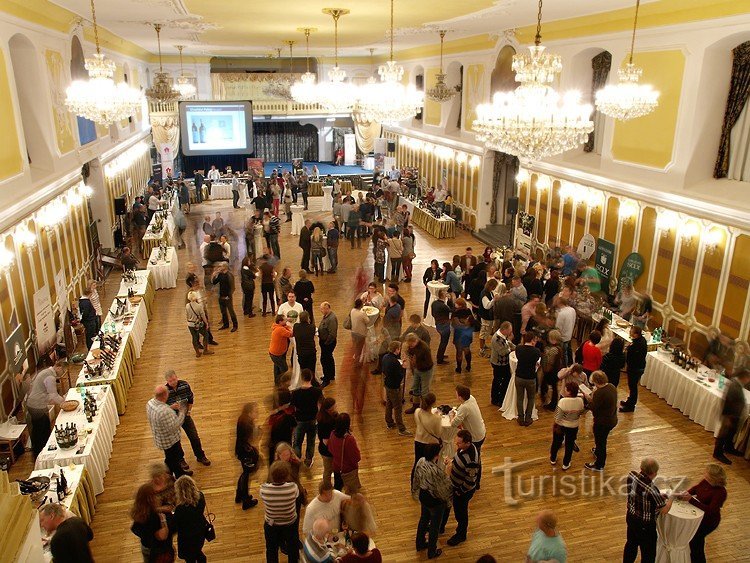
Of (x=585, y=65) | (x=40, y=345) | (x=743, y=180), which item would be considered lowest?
(x=40, y=345)

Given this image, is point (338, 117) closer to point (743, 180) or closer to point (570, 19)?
point (570, 19)

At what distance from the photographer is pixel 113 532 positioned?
19.5 ft

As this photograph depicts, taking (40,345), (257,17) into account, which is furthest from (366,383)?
(257,17)

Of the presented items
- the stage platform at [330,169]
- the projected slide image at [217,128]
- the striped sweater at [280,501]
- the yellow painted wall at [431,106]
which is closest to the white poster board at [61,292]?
the striped sweater at [280,501]

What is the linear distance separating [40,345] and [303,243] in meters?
6.02

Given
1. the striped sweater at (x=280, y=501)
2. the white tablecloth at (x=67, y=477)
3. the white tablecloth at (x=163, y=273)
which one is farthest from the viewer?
the white tablecloth at (x=163, y=273)

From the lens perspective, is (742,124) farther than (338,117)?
No

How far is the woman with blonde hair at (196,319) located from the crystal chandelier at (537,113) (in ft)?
18.9

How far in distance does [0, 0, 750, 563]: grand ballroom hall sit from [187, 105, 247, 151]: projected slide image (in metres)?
8.72

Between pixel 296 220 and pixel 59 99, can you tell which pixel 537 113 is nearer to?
pixel 59 99

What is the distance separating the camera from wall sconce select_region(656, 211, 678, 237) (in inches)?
385

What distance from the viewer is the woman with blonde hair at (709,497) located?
4.87 meters

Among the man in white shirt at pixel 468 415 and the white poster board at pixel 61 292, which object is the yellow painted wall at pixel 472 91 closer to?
the white poster board at pixel 61 292

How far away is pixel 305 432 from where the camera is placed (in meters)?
6.75
